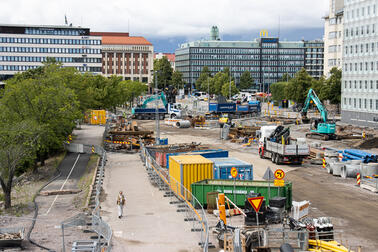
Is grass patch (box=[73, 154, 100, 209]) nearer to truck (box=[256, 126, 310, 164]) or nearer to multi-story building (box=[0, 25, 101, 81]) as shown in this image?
truck (box=[256, 126, 310, 164])

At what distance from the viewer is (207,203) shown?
2720 cm

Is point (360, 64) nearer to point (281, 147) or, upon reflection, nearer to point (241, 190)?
point (281, 147)

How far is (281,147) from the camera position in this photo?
43750 millimetres

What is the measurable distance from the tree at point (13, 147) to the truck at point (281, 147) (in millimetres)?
20839

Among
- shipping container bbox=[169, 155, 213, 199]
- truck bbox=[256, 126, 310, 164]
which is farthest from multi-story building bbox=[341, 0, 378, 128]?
shipping container bbox=[169, 155, 213, 199]

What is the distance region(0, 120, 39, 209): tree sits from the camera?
31.5m

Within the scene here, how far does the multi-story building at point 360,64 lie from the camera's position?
74.9 metres

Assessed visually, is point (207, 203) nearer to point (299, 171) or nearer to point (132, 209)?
point (132, 209)

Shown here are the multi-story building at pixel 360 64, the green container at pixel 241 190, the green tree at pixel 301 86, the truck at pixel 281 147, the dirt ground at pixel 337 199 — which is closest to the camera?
the dirt ground at pixel 337 199

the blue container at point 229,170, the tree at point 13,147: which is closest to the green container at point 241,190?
the blue container at point 229,170

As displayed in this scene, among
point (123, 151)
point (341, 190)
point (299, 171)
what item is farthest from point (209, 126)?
point (341, 190)

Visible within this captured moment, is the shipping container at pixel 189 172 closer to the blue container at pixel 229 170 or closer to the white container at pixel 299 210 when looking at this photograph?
the blue container at pixel 229 170

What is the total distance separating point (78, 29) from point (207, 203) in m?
114

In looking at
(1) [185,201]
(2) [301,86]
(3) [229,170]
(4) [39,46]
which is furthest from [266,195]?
(4) [39,46]
